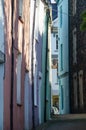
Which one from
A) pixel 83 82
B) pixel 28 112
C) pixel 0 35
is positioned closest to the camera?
pixel 0 35

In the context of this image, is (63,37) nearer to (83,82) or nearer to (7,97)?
(83,82)

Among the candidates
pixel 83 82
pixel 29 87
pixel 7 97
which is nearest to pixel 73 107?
pixel 83 82

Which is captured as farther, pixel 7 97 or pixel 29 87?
pixel 29 87

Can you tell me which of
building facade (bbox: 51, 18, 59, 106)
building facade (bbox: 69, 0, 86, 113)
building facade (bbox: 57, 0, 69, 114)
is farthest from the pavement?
building facade (bbox: 51, 18, 59, 106)

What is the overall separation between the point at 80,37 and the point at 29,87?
17228mm

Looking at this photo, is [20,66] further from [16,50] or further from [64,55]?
[64,55]

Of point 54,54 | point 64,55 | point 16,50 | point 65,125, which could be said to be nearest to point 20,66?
point 16,50

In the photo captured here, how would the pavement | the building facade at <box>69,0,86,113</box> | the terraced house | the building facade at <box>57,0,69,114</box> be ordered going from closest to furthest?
the terraced house → the pavement → the building facade at <box>69,0,86,113</box> → the building facade at <box>57,0,69,114</box>

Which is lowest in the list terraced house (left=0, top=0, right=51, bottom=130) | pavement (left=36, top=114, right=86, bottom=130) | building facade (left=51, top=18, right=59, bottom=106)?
pavement (left=36, top=114, right=86, bottom=130)

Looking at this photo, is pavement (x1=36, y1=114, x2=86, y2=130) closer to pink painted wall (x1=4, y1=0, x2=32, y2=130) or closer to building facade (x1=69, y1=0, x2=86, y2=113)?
pink painted wall (x1=4, y1=0, x2=32, y2=130)

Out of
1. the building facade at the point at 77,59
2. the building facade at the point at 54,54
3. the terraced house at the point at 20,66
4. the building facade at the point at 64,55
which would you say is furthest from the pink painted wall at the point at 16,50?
the building facade at the point at 54,54

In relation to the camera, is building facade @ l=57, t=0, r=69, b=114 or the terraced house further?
building facade @ l=57, t=0, r=69, b=114

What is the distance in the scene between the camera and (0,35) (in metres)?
15.7

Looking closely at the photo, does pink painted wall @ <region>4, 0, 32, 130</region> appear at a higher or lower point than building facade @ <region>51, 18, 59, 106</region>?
lower
